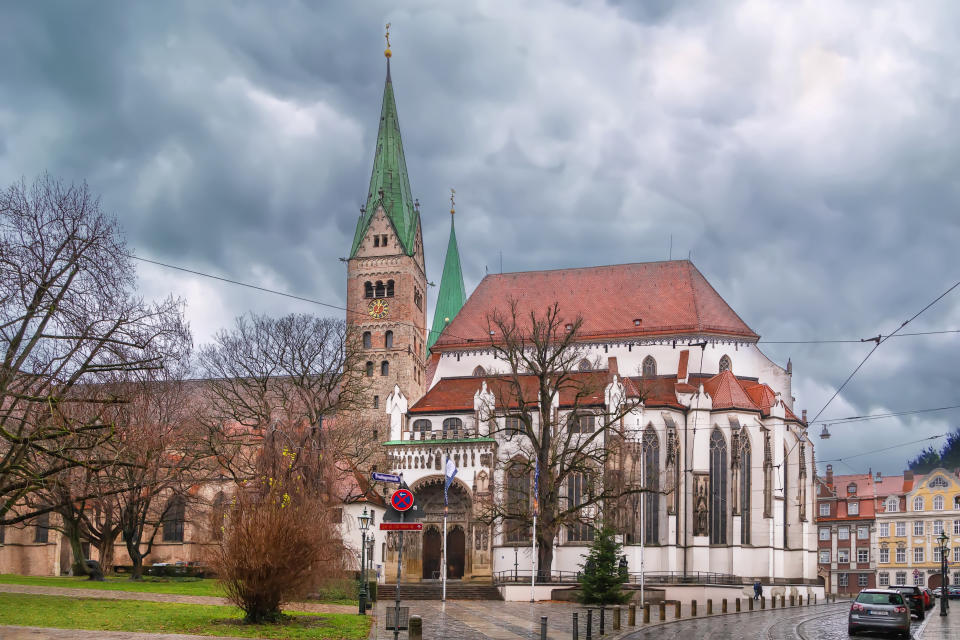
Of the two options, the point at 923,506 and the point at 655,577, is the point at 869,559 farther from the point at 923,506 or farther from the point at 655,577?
the point at 655,577

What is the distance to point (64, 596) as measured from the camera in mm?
27594

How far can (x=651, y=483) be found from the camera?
53062 millimetres

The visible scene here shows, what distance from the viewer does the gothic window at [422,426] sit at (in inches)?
2237

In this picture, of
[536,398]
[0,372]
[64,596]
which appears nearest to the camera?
[0,372]

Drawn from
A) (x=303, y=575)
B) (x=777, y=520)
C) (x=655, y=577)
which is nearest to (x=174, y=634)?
(x=303, y=575)

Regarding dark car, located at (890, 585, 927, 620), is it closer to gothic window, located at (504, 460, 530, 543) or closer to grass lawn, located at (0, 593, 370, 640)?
gothic window, located at (504, 460, 530, 543)

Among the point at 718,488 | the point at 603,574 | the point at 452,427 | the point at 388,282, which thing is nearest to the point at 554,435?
the point at 452,427

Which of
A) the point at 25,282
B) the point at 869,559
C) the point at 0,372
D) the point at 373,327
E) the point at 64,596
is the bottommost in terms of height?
the point at 869,559

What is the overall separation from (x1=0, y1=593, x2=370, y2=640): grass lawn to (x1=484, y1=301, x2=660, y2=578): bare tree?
17.6m

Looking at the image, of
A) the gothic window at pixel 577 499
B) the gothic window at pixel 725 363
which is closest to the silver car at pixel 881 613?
the gothic window at pixel 577 499

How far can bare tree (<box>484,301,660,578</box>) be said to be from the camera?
43000 millimetres

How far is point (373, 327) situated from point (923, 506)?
52332mm

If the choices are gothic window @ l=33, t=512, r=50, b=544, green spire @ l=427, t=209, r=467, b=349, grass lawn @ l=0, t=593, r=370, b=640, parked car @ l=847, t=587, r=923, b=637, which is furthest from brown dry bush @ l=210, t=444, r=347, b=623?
green spire @ l=427, t=209, r=467, b=349

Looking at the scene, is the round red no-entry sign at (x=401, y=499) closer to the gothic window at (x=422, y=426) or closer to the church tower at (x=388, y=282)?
the gothic window at (x=422, y=426)
